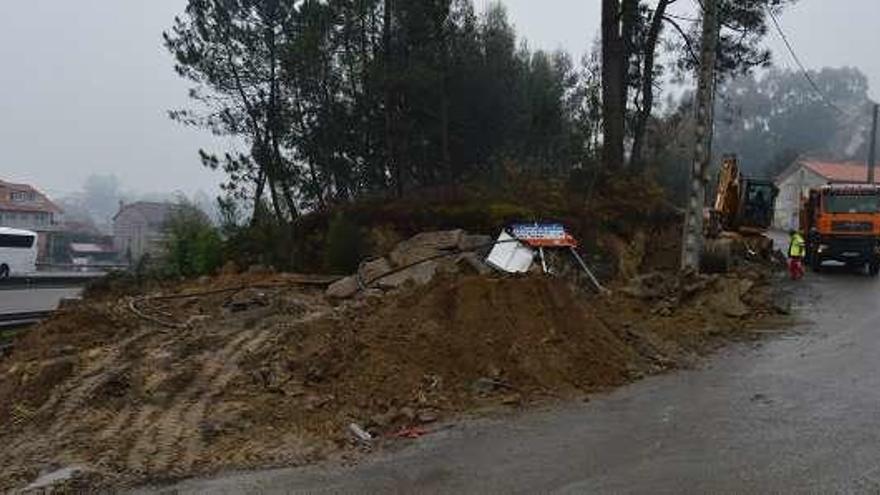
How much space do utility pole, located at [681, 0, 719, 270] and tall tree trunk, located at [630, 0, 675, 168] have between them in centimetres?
889

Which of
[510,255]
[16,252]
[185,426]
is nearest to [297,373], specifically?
[185,426]

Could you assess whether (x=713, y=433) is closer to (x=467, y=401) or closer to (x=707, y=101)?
(x=467, y=401)

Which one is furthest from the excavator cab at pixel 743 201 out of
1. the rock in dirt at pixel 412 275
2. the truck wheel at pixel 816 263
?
the rock in dirt at pixel 412 275

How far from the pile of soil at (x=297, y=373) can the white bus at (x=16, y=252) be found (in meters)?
40.3

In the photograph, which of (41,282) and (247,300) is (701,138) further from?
(41,282)

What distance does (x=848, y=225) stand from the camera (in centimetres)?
2819

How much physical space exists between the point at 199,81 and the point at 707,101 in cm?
1963

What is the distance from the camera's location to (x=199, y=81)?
3369cm

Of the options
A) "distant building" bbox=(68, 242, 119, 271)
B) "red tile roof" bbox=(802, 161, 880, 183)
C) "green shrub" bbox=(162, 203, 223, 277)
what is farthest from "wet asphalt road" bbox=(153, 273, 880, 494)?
"red tile roof" bbox=(802, 161, 880, 183)

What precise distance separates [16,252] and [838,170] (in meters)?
74.9

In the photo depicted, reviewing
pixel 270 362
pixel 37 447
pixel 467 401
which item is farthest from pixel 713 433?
pixel 37 447

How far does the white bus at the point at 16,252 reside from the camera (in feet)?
175

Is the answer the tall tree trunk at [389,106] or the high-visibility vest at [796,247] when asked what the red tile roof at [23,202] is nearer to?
the tall tree trunk at [389,106]

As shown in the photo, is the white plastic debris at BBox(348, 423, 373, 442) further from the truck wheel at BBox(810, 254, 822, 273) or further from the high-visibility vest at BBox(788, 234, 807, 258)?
the truck wheel at BBox(810, 254, 822, 273)
